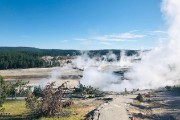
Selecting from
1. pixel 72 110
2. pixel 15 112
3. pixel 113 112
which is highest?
pixel 113 112

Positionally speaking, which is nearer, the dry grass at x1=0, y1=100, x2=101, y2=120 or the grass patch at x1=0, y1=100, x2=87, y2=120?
the grass patch at x1=0, y1=100, x2=87, y2=120

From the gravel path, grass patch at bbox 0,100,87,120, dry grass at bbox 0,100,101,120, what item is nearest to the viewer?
the gravel path

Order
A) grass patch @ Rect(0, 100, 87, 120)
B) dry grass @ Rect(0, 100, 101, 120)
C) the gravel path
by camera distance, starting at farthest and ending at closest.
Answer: dry grass @ Rect(0, 100, 101, 120)
grass patch @ Rect(0, 100, 87, 120)
the gravel path

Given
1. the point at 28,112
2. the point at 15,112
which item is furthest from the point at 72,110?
the point at 15,112

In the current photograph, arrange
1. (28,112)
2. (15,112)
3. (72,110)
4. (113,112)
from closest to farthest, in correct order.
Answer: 1. (113,112)
2. (28,112)
3. (15,112)
4. (72,110)

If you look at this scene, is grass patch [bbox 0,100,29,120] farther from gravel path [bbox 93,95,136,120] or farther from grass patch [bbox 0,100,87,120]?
gravel path [bbox 93,95,136,120]

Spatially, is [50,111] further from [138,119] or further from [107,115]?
[138,119]

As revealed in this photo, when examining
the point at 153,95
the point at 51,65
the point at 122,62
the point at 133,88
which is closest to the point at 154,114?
the point at 153,95

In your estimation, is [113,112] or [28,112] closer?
[113,112]

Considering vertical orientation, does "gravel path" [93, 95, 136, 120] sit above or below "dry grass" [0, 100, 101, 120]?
above

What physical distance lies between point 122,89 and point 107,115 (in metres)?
32.8

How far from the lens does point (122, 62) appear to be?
505 ft

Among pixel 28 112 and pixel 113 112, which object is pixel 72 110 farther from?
pixel 113 112

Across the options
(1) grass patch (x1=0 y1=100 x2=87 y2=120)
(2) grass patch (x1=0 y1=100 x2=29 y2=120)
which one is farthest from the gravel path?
(2) grass patch (x1=0 y1=100 x2=29 y2=120)
